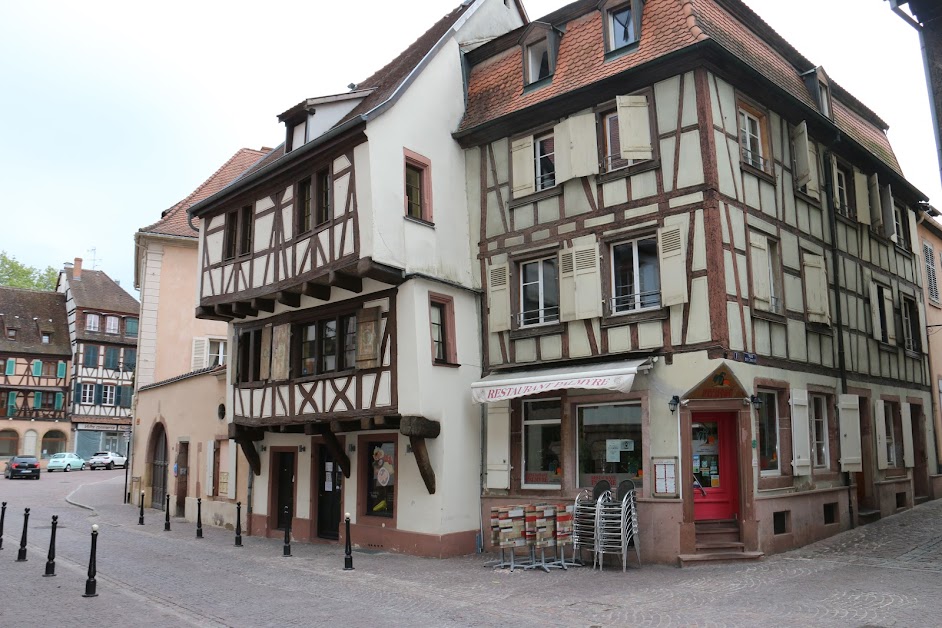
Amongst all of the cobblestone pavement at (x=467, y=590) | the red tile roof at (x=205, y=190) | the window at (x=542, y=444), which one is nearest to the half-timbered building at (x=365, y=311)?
the window at (x=542, y=444)

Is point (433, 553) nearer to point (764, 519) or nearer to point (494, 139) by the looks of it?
point (764, 519)

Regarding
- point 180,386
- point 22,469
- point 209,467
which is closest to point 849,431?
point 209,467

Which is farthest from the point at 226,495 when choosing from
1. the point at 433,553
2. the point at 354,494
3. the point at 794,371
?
the point at 794,371

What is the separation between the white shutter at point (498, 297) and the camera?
16.0m

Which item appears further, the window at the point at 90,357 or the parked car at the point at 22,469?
the window at the point at 90,357

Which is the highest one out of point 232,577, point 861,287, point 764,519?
point 861,287

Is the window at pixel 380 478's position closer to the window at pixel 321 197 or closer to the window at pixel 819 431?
the window at pixel 321 197

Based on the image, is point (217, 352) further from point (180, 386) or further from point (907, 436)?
point (907, 436)

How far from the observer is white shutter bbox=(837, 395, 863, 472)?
52.0ft

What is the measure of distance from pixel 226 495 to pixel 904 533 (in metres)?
15.6

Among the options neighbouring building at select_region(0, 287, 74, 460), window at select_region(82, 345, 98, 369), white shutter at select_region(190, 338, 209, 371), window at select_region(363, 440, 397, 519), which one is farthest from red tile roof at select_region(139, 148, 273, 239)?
neighbouring building at select_region(0, 287, 74, 460)

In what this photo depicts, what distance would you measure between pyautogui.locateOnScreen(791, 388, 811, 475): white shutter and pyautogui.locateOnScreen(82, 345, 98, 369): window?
55.2 m

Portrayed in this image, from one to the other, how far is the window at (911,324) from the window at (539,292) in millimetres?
10245

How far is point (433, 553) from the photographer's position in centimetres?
1478
